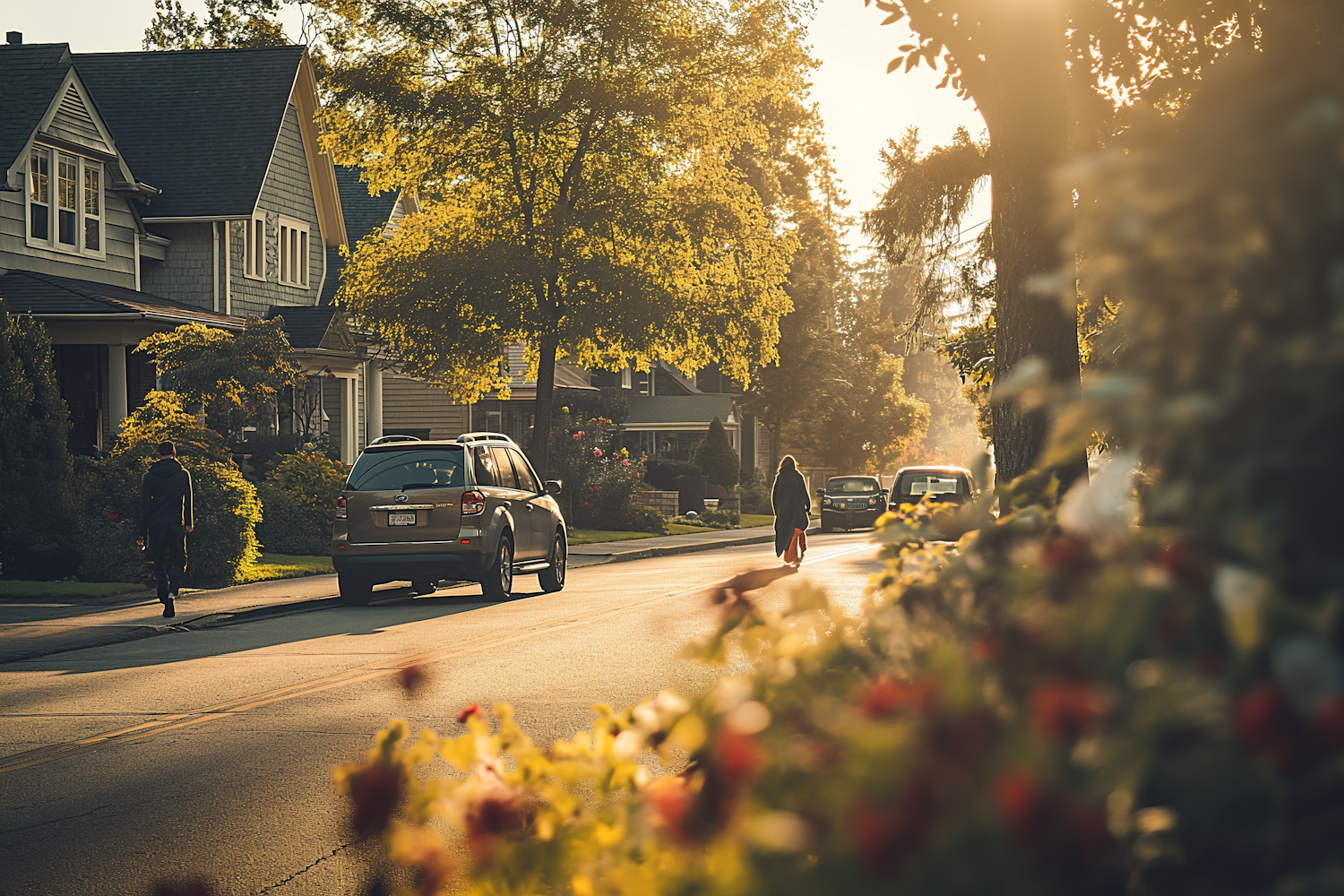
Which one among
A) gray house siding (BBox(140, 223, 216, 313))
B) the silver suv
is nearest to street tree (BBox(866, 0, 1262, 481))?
the silver suv

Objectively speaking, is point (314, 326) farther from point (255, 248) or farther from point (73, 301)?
point (73, 301)

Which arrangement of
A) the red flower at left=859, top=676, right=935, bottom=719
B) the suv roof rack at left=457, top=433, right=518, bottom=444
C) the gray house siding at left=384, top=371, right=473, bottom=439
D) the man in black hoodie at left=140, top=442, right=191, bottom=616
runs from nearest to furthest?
the red flower at left=859, top=676, right=935, bottom=719
the man in black hoodie at left=140, top=442, right=191, bottom=616
the suv roof rack at left=457, top=433, right=518, bottom=444
the gray house siding at left=384, top=371, right=473, bottom=439

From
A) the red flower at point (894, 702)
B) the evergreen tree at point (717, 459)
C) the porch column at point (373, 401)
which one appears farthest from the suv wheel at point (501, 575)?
the evergreen tree at point (717, 459)

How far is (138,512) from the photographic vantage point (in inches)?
750

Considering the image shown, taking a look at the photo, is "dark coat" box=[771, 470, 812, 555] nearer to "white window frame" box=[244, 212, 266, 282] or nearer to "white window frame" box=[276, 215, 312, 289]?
"white window frame" box=[244, 212, 266, 282]

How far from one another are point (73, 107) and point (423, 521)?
15.9 m

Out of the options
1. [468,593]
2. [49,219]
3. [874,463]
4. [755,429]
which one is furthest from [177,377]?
[874,463]

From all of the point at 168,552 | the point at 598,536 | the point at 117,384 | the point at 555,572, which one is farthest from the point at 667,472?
the point at 168,552

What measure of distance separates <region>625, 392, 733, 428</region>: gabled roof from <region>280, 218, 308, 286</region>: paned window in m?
19.7

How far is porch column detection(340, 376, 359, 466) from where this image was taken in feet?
114

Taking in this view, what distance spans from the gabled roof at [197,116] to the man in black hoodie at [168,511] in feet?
52.9

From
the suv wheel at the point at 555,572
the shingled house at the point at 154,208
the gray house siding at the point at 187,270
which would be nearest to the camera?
the suv wheel at the point at 555,572

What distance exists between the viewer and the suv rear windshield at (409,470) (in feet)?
55.2

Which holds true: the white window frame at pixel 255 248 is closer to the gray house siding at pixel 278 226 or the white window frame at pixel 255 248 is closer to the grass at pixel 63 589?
the gray house siding at pixel 278 226
